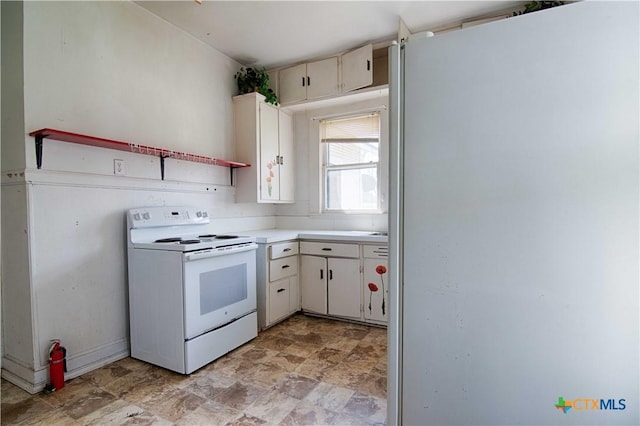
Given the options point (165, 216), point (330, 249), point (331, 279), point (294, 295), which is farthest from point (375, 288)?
point (165, 216)

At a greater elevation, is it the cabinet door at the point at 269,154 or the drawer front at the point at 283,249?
the cabinet door at the point at 269,154

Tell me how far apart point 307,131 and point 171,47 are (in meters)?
1.67

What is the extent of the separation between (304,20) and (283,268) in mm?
2241

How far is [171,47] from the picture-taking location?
2.74 metres

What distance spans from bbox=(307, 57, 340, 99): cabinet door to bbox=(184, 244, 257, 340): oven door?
181 cm

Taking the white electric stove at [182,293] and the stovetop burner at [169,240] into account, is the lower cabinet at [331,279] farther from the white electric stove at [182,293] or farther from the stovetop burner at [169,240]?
the stovetop burner at [169,240]

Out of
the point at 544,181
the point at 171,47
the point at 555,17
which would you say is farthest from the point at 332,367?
the point at 171,47

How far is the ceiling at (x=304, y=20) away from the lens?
251 centimetres

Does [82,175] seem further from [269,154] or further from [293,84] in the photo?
[293,84]

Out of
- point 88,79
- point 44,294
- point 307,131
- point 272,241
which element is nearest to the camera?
point 44,294

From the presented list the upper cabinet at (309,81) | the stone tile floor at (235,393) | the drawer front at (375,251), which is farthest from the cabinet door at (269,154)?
the stone tile floor at (235,393)

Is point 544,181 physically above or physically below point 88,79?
below

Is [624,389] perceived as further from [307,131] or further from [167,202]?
[307,131]

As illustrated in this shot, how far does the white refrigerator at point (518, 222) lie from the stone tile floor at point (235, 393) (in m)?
0.88
